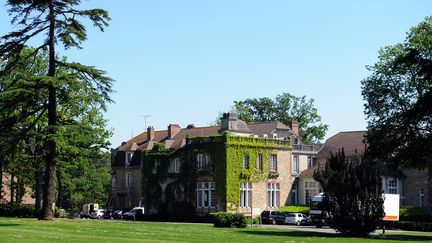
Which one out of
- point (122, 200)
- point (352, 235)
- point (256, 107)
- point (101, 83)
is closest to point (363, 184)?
point (352, 235)

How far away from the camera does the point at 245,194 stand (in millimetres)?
71625

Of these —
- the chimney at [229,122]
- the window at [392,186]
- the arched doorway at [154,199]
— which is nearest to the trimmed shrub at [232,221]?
the chimney at [229,122]

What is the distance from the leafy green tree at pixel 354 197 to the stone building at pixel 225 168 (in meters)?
25.3

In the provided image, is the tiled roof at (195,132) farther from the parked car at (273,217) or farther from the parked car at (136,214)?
the parked car at (273,217)

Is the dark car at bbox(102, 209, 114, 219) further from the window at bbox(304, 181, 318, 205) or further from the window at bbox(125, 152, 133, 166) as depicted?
the window at bbox(304, 181, 318, 205)

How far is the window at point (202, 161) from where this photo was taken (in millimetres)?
71875

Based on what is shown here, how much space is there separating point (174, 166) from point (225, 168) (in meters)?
8.05

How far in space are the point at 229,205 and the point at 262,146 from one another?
8.11 m

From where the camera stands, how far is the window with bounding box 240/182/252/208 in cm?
7106

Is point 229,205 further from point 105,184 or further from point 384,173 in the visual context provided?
point 105,184

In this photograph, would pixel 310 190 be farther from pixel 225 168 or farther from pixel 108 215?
pixel 108 215

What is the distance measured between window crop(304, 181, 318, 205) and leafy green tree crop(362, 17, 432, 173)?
23.9m

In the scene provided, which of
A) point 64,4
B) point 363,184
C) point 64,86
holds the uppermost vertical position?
point 64,4

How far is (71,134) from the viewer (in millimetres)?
45375
